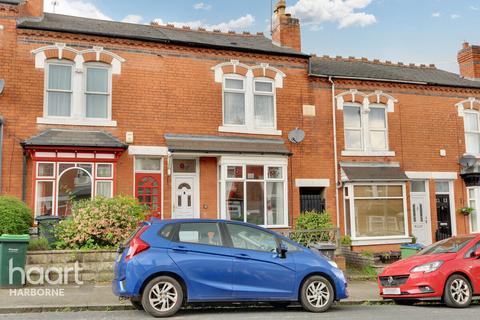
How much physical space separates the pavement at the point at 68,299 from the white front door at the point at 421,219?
767 cm

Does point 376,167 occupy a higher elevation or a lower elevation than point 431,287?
higher

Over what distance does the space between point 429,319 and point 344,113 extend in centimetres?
1088

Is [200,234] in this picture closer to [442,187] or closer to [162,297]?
[162,297]

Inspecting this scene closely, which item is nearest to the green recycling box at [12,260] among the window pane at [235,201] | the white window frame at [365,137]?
the window pane at [235,201]

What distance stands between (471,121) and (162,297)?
53.1ft

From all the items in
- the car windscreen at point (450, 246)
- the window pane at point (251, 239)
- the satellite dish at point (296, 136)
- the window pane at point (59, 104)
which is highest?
the window pane at point (59, 104)

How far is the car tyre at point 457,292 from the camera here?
9062mm

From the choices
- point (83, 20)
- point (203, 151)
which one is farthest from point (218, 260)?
point (83, 20)

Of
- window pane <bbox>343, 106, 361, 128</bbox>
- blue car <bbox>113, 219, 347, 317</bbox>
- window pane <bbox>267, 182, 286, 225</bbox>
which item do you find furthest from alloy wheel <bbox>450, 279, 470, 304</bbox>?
window pane <bbox>343, 106, 361, 128</bbox>

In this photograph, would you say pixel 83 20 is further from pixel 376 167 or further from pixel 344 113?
pixel 376 167

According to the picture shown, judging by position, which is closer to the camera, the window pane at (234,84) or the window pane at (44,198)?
the window pane at (44,198)

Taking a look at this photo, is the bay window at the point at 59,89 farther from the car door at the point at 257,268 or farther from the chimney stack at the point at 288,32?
the car door at the point at 257,268

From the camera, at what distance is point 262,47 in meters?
17.1

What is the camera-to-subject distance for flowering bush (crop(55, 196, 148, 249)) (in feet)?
38.0
